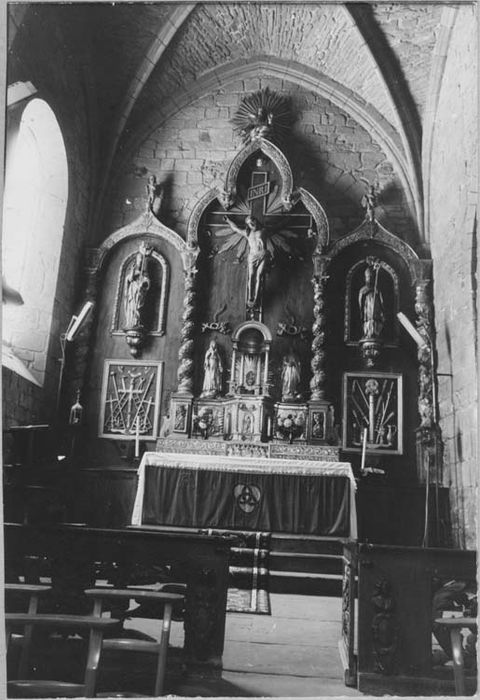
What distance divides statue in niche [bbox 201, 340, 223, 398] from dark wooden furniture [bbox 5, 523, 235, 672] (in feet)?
A: 15.3

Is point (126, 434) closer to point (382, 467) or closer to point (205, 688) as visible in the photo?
point (382, 467)

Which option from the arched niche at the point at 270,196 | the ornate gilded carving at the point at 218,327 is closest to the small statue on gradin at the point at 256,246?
the arched niche at the point at 270,196

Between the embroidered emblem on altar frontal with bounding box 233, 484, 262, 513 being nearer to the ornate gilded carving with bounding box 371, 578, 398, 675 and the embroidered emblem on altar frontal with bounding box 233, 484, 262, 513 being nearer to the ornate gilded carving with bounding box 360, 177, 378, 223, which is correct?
the ornate gilded carving with bounding box 371, 578, 398, 675

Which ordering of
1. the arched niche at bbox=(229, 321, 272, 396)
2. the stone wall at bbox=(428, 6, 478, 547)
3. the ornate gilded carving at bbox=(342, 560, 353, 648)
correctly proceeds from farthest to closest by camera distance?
the arched niche at bbox=(229, 321, 272, 396) < the stone wall at bbox=(428, 6, 478, 547) < the ornate gilded carving at bbox=(342, 560, 353, 648)

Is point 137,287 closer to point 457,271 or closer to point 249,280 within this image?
point 249,280

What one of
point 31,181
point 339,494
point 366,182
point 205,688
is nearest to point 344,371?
point 339,494

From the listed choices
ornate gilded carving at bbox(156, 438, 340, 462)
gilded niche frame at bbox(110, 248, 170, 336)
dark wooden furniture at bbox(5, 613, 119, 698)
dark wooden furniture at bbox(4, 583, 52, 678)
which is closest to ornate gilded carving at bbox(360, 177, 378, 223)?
gilded niche frame at bbox(110, 248, 170, 336)

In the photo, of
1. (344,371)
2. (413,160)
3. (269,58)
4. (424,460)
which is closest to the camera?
(424,460)

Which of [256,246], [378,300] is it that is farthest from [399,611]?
[256,246]

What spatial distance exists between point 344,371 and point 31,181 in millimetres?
4960

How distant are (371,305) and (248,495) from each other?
3234mm

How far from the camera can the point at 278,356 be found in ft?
29.1

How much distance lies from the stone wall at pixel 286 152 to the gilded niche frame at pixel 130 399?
2288mm

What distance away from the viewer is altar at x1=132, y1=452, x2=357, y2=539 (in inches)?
275
